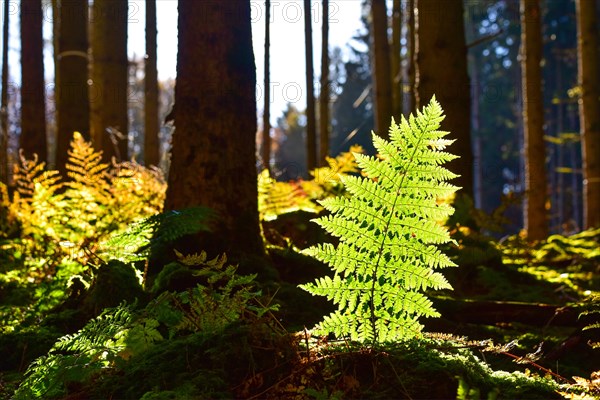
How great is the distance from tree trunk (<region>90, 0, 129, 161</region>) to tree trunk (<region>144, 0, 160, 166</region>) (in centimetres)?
121

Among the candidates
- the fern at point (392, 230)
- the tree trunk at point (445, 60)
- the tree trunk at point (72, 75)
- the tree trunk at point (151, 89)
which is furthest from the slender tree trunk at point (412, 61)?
the fern at point (392, 230)

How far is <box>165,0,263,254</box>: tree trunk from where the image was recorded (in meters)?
4.26

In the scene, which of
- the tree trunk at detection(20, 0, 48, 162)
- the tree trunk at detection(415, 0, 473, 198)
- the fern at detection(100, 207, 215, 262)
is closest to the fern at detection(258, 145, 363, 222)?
the tree trunk at detection(415, 0, 473, 198)

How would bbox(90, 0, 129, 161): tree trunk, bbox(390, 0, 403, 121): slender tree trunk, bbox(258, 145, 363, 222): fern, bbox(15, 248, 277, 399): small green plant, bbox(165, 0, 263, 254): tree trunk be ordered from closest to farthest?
bbox(15, 248, 277, 399): small green plant, bbox(165, 0, 263, 254): tree trunk, bbox(258, 145, 363, 222): fern, bbox(90, 0, 129, 161): tree trunk, bbox(390, 0, 403, 121): slender tree trunk

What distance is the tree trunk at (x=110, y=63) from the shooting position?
33.1ft

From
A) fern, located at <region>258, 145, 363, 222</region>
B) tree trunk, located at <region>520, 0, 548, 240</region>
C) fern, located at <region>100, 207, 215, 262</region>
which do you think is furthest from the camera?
tree trunk, located at <region>520, 0, 548, 240</region>

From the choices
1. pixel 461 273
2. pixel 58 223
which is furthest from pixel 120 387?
pixel 461 273

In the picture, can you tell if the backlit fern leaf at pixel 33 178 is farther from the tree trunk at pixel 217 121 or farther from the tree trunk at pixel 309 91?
the tree trunk at pixel 309 91

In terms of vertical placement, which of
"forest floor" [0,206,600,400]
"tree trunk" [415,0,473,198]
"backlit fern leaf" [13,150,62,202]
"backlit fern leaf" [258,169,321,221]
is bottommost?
"forest floor" [0,206,600,400]

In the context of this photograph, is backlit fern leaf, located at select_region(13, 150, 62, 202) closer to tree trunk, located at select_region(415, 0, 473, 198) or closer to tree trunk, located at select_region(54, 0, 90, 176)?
tree trunk, located at select_region(54, 0, 90, 176)

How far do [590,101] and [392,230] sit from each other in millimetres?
13027

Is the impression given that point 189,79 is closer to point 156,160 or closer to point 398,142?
point 398,142

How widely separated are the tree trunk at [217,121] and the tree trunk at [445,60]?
317cm

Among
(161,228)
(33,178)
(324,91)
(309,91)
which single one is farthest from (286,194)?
(324,91)
